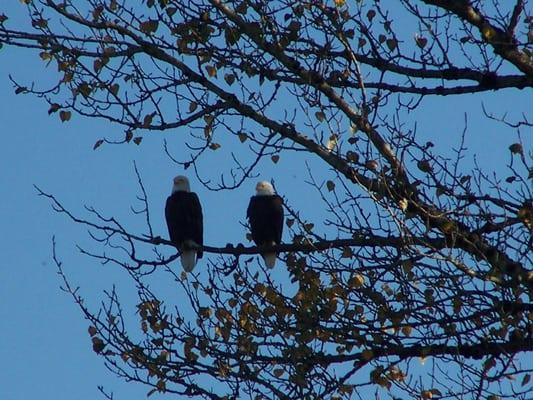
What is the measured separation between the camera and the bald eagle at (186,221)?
10516 mm

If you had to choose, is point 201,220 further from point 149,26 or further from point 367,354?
point 367,354

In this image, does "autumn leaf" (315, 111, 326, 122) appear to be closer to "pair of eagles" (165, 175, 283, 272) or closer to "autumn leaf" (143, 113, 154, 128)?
"autumn leaf" (143, 113, 154, 128)

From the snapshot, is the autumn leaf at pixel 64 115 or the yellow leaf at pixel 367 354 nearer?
the yellow leaf at pixel 367 354

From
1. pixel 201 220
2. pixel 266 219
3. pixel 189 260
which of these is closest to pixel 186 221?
pixel 201 220

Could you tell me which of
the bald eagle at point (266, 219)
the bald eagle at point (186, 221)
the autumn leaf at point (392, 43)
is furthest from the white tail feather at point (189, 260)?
the autumn leaf at point (392, 43)

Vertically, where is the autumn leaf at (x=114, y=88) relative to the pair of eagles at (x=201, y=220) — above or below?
below

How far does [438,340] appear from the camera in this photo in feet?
22.0

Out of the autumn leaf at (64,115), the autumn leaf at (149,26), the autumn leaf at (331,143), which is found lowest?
the autumn leaf at (331,143)

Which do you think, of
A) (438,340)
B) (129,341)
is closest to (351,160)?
(438,340)

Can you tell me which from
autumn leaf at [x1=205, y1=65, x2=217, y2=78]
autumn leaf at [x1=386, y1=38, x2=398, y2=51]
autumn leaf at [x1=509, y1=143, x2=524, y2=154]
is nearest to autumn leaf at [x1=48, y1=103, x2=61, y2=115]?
autumn leaf at [x1=205, y1=65, x2=217, y2=78]

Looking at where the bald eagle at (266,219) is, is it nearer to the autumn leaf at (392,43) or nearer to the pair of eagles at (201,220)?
the pair of eagles at (201,220)

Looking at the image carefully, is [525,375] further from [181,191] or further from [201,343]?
[181,191]

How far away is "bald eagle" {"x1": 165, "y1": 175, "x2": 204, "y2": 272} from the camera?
10516mm

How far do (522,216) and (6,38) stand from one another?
9.46ft
